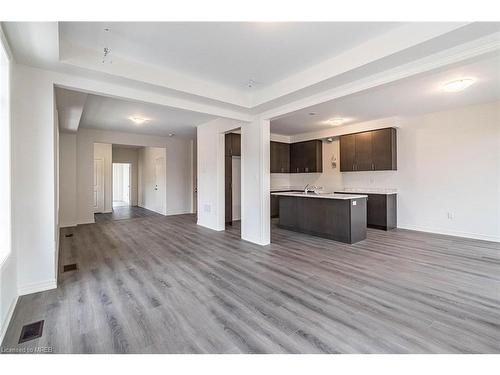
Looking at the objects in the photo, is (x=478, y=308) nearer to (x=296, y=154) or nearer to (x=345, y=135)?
(x=345, y=135)

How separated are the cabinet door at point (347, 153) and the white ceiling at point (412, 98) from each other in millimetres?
483

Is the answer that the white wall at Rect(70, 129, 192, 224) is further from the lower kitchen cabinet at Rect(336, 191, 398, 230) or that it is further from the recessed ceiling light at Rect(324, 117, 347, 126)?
the lower kitchen cabinet at Rect(336, 191, 398, 230)

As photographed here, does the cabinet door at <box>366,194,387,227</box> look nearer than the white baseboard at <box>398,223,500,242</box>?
No

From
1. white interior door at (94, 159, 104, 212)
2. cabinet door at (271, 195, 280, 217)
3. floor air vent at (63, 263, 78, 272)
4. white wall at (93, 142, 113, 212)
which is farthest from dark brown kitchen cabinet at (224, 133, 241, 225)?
white interior door at (94, 159, 104, 212)

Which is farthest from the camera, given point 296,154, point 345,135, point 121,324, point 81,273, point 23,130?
point 296,154

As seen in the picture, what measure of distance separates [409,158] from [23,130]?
6.96 meters

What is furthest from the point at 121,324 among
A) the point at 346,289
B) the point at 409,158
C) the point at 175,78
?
the point at 409,158

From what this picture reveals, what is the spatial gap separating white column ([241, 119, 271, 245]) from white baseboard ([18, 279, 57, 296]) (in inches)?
121

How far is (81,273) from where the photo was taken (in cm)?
312

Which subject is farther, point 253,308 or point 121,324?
point 253,308

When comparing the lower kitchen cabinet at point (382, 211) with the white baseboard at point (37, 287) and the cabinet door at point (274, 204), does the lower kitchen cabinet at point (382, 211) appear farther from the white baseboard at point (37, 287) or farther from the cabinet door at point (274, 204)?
the white baseboard at point (37, 287)

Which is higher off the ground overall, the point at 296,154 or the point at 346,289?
the point at 296,154

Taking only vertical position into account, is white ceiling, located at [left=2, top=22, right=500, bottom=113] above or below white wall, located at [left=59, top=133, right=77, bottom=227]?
above

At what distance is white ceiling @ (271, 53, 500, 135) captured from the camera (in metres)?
3.22
